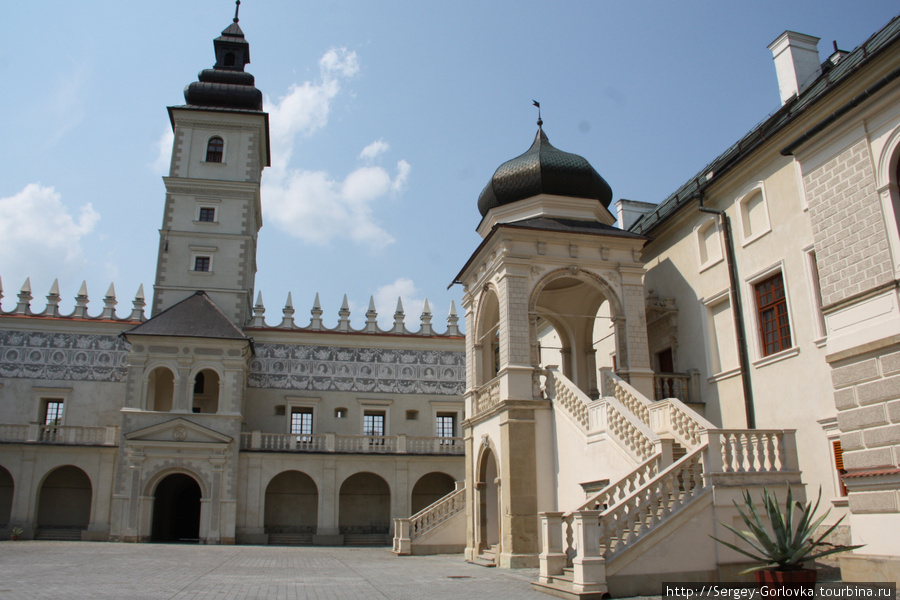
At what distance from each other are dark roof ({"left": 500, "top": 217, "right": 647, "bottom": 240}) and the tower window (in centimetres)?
1913

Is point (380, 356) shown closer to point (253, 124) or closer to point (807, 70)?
point (253, 124)

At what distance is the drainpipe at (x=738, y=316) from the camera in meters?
16.0

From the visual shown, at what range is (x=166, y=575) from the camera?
13.6 metres

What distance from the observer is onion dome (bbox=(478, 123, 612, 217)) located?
792 inches

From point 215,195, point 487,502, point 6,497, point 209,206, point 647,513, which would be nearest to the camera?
point 647,513

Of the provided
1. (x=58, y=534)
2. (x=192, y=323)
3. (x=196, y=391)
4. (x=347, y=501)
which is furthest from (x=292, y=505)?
(x=58, y=534)

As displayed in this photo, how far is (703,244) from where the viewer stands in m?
18.5

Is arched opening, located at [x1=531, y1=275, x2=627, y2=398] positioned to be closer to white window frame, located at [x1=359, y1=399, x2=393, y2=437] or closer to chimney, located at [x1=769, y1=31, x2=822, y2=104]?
chimney, located at [x1=769, y1=31, x2=822, y2=104]

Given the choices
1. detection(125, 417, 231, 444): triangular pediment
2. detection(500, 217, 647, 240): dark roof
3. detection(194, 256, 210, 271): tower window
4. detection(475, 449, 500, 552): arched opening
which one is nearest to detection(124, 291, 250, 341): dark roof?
detection(194, 256, 210, 271): tower window

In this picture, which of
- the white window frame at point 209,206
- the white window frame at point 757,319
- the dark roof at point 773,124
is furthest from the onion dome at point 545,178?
the white window frame at point 209,206

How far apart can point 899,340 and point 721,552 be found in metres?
4.65

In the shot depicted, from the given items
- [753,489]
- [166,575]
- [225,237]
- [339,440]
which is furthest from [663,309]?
[225,237]

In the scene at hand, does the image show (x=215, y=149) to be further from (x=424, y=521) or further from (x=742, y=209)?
(x=742, y=209)

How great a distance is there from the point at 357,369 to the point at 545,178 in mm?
16416
